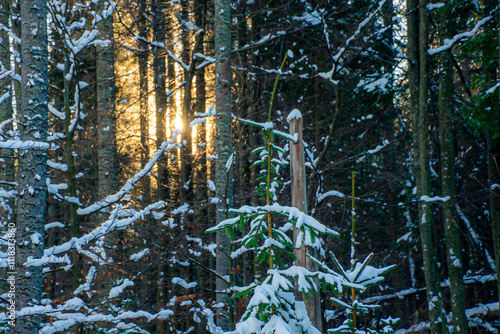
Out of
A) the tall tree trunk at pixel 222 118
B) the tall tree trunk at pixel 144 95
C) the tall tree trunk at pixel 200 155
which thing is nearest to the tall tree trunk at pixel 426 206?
the tall tree trunk at pixel 222 118

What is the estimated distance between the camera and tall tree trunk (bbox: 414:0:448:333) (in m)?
8.48

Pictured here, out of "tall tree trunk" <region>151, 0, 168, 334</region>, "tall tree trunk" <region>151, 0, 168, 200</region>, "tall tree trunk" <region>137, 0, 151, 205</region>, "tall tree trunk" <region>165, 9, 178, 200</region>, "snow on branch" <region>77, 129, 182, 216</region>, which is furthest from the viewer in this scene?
"tall tree trunk" <region>165, 9, 178, 200</region>

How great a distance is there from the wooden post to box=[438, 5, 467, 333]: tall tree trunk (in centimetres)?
719

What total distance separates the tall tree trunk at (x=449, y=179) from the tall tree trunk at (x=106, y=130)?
7644 millimetres

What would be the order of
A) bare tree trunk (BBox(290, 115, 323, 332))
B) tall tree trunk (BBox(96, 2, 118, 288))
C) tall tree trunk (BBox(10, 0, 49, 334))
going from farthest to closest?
tall tree trunk (BBox(96, 2, 118, 288)), tall tree trunk (BBox(10, 0, 49, 334)), bare tree trunk (BBox(290, 115, 323, 332))

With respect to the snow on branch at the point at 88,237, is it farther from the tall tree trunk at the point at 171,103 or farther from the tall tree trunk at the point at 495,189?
the tall tree trunk at the point at 495,189

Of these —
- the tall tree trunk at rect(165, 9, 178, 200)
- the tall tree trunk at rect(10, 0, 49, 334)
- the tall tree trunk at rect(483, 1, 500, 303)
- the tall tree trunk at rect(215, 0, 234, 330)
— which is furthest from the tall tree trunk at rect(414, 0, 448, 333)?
the tall tree trunk at rect(10, 0, 49, 334)

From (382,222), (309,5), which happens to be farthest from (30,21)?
A: (382,222)

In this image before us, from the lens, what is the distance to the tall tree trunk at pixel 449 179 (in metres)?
8.75

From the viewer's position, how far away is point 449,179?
9047 millimetres

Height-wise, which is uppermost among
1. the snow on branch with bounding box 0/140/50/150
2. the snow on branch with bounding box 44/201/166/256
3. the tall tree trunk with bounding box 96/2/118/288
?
the tall tree trunk with bounding box 96/2/118/288

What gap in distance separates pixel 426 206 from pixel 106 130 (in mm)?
7417

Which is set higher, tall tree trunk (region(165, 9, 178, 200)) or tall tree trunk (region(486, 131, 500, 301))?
tall tree trunk (region(165, 9, 178, 200))

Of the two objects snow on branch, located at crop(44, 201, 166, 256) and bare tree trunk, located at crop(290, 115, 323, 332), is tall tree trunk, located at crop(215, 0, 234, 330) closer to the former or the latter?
snow on branch, located at crop(44, 201, 166, 256)
